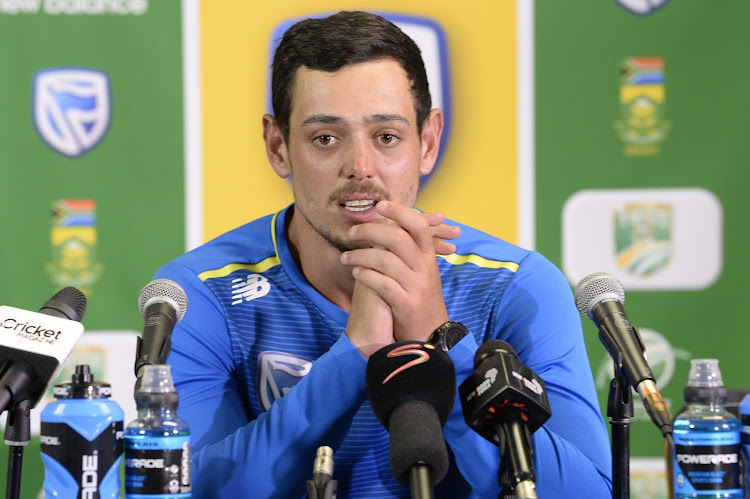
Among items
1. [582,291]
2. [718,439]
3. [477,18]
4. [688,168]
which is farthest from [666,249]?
[718,439]

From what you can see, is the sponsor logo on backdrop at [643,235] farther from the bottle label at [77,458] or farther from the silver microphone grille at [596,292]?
the bottle label at [77,458]

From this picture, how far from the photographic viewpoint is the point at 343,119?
203 cm

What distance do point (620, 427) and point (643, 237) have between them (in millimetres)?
1753

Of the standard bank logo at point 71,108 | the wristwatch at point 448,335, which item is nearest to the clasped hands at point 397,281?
the wristwatch at point 448,335

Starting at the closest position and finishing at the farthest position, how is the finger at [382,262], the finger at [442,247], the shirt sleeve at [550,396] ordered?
the shirt sleeve at [550,396] → the finger at [382,262] → the finger at [442,247]

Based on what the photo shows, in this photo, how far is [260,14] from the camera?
10.2ft

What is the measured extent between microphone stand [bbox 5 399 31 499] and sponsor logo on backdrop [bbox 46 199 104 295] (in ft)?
5.71

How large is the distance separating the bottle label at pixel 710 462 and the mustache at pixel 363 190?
92 centimetres

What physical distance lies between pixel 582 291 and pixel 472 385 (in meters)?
0.35

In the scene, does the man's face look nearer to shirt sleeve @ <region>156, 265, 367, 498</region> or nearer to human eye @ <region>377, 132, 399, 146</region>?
human eye @ <region>377, 132, 399, 146</region>

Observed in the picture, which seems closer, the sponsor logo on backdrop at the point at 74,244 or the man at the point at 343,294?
the man at the point at 343,294

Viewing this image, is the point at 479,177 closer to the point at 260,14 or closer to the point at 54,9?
the point at 260,14

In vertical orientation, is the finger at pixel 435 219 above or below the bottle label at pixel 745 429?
above

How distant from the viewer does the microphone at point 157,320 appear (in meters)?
1.35
